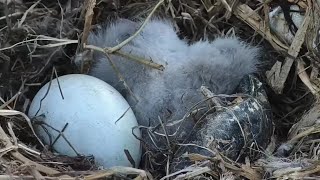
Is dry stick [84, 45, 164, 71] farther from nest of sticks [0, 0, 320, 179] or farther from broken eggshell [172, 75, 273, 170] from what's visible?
broken eggshell [172, 75, 273, 170]

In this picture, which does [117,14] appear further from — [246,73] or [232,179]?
[232,179]

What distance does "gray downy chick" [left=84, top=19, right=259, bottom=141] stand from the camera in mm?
1616

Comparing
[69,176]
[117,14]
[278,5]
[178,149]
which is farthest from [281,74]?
[69,176]

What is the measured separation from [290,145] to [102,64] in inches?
18.9

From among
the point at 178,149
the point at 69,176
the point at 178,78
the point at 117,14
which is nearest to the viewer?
the point at 69,176

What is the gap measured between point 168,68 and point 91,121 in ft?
0.85

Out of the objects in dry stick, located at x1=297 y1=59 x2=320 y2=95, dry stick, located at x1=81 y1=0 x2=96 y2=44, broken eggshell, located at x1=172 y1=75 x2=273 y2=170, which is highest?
dry stick, located at x1=81 y1=0 x2=96 y2=44

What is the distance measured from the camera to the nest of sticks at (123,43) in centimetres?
139

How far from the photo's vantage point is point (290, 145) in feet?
5.02

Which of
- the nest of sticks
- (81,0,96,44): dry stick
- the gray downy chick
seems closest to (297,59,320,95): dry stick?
the nest of sticks

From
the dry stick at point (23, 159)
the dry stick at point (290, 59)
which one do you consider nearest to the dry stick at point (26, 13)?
the dry stick at point (23, 159)

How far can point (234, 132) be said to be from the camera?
151cm

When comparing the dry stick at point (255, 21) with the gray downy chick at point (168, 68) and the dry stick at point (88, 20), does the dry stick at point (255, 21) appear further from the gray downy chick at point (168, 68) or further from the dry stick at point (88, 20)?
the dry stick at point (88, 20)

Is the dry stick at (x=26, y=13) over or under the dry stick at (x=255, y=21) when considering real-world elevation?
over
